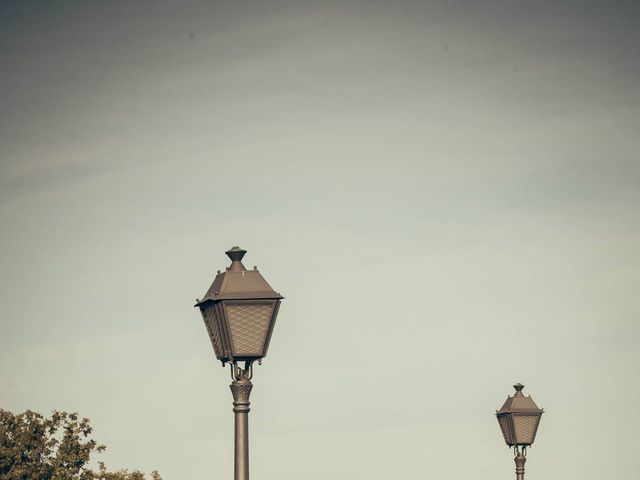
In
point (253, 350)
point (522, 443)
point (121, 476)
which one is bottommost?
point (253, 350)

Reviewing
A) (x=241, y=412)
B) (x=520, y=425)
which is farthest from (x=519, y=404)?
(x=241, y=412)

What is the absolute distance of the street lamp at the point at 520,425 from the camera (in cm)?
3025

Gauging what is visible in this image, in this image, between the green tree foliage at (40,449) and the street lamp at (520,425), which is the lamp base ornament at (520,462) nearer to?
the street lamp at (520,425)

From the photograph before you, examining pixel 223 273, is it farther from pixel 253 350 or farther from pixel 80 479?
pixel 80 479

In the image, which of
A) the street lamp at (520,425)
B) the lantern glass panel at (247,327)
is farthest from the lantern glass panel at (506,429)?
the lantern glass panel at (247,327)

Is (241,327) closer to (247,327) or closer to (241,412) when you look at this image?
(247,327)

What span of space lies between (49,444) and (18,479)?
3139mm

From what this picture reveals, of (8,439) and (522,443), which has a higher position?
(8,439)

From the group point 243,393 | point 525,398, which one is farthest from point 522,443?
point 243,393

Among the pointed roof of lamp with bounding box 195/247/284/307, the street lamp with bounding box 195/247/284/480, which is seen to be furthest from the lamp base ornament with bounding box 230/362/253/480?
the pointed roof of lamp with bounding box 195/247/284/307

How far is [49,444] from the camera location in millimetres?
71875

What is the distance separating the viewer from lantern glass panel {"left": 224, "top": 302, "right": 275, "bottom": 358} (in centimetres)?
1477

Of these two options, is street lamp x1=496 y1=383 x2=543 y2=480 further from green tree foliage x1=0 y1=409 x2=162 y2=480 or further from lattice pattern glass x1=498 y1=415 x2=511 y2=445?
green tree foliage x1=0 y1=409 x2=162 y2=480

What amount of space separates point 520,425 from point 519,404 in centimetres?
52
